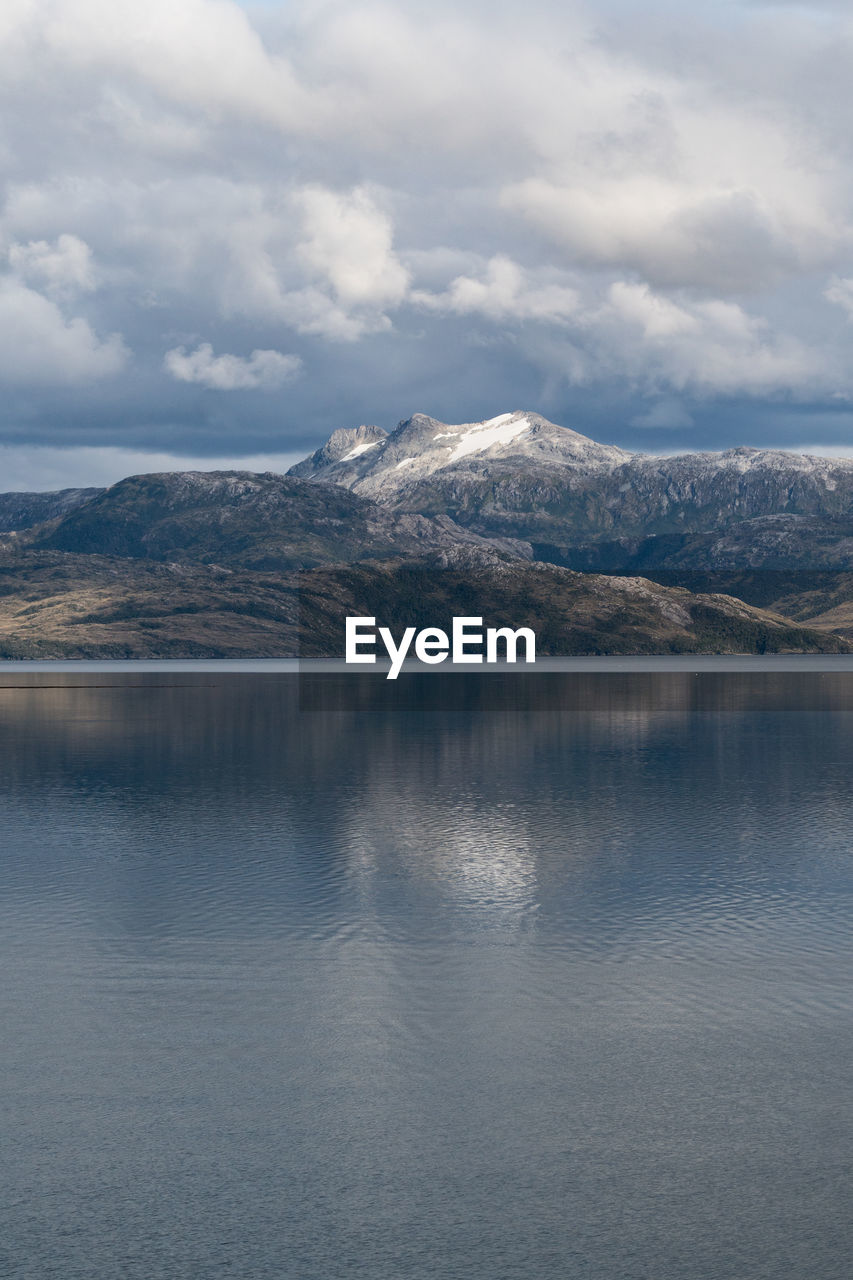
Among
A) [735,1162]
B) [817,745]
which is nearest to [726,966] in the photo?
[735,1162]

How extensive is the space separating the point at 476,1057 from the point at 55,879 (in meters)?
31.2

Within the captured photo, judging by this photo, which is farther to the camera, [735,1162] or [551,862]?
[551,862]

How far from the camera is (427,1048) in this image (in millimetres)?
30594

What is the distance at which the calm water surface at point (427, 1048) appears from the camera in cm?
2120

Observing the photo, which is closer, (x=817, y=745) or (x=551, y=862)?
(x=551, y=862)

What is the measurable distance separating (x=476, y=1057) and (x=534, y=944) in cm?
1244

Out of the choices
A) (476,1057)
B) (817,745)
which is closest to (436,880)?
(476,1057)

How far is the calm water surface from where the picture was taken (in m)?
21.2

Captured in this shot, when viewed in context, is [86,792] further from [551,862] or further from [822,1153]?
[822,1153]

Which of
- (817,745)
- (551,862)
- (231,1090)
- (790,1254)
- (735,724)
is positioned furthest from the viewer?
(735,724)

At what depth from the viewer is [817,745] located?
420 ft

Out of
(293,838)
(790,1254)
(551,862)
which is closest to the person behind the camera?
(790,1254)

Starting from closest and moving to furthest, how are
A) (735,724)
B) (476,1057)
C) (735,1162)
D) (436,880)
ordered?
(735,1162) < (476,1057) < (436,880) < (735,724)

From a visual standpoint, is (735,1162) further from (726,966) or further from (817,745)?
(817,745)
